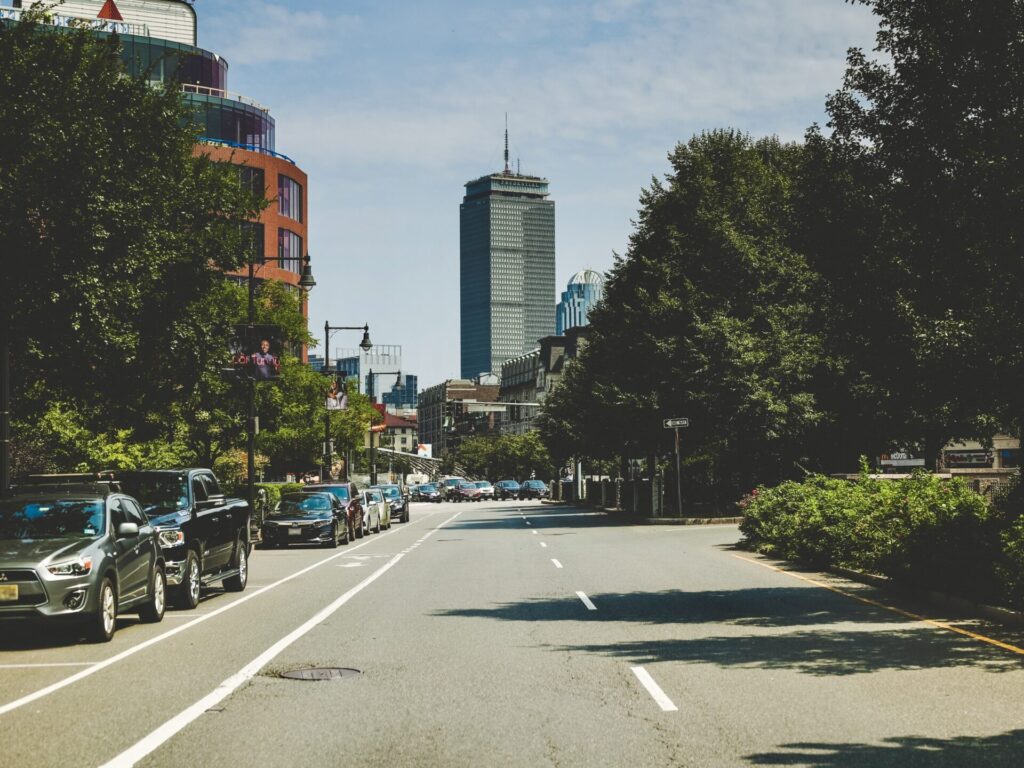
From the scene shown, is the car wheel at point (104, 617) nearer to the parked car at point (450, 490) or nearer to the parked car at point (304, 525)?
the parked car at point (304, 525)

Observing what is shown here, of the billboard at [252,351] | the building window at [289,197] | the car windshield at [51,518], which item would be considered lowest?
the car windshield at [51,518]

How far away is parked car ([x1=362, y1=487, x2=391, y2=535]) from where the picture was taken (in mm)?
39919

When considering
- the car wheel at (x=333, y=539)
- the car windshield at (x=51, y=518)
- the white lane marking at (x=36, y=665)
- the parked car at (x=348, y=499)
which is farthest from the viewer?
the parked car at (x=348, y=499)

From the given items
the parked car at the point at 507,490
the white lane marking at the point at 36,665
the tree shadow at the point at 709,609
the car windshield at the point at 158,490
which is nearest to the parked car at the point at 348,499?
the car windshield at the point at 158,490

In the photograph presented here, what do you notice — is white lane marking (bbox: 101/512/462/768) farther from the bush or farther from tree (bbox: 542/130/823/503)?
tree (bbox: 542/130/823/503)

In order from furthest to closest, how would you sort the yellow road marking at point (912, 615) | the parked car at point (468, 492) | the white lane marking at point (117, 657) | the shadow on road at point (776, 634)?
the parked car at point (468, 492)
the yellow road marking at point (912, 615)
the shadow on road at point (776, 634)
the white lane marking at point (117, 657)

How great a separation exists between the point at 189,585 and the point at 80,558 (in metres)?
3.91

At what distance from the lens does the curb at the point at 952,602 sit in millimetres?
13016

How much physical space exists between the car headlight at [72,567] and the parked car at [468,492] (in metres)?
85.9

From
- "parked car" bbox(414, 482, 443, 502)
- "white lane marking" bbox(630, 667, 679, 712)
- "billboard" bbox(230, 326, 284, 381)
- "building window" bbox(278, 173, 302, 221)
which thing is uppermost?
"building window" bbox(278, 173, 302, 221)

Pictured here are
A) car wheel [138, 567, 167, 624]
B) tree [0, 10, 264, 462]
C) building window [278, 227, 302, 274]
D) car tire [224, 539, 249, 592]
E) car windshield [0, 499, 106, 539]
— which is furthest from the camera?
building window [278, 227, 302, 274]

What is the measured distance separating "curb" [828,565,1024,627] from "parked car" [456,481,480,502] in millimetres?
79419

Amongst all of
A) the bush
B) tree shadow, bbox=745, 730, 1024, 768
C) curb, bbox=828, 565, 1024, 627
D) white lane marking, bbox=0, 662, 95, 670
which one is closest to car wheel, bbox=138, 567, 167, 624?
white lane marking, bbox=0, 662, 95, 670

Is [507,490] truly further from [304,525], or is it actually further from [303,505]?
[304,525]
